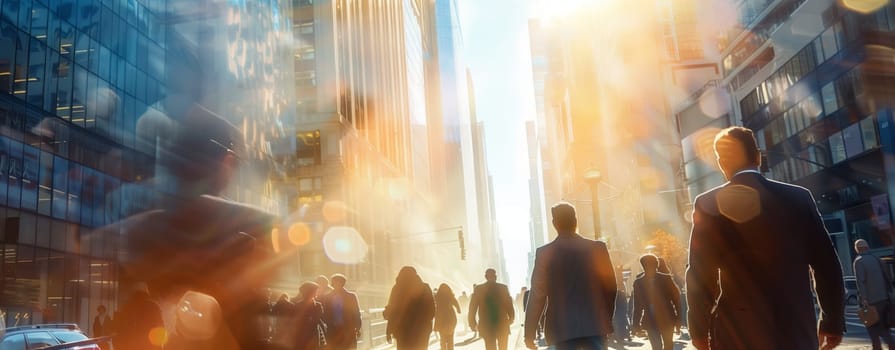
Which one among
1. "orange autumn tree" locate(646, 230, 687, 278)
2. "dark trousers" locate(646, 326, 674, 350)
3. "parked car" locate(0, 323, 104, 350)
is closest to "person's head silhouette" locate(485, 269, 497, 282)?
"dark trousers" locate(646, 326, 674, 350)

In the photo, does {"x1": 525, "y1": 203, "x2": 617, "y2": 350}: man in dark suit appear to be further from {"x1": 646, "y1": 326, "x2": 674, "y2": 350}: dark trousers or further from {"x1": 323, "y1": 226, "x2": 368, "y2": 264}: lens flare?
{"x1": 323, "y1": 226, "x2": 368, "y2": 264}: lens flare

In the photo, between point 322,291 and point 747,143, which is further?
point 322,291

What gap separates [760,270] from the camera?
11.7 feet

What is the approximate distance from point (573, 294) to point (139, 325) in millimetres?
3542

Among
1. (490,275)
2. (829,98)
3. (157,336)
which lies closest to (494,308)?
(490,275)

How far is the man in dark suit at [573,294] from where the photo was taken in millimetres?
5828

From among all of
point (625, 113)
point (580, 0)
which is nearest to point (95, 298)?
point (625, 113)

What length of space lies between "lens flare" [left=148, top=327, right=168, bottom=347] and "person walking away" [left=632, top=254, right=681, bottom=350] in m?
9.04

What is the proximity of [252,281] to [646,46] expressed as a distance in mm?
77429

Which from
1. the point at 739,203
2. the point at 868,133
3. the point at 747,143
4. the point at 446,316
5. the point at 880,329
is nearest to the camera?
the point at 739,203

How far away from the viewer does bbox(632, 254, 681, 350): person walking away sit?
11180mm

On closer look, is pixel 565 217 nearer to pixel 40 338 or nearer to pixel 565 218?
pixel 565 218

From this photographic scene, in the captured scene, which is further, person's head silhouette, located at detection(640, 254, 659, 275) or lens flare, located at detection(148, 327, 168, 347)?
person's head silhouette, located at detection(640, 254, 659, 275)

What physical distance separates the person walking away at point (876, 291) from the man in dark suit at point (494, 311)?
16.3 feet
